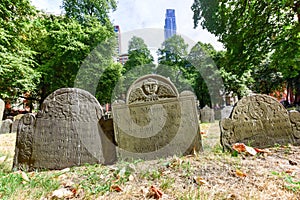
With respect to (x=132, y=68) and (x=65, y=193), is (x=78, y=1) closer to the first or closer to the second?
(x=132, y=68)

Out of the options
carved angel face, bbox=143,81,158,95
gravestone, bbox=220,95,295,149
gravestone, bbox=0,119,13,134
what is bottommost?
gravestone, bbox=0,119,13,134

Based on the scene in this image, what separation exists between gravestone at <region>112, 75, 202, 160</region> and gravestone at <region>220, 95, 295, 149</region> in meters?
0.65

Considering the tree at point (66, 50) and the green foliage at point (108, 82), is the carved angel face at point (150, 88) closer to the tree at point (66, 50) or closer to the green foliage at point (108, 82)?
the tree at point (66, 50)

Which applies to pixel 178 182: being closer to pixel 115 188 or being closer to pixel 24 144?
pixel 115 188

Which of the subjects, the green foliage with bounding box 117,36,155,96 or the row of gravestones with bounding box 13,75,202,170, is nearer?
the row of gravestones with bounding box 13,75,202,170

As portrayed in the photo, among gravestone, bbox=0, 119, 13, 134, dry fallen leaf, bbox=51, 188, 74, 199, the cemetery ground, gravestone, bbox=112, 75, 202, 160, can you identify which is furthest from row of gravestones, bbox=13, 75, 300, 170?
gravestone, bbox=0, 119, 13, 134

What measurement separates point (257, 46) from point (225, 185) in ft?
26.5

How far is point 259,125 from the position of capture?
3463 mm

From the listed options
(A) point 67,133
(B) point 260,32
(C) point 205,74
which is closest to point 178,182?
→ (A) point 67,133

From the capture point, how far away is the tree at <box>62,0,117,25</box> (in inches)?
662

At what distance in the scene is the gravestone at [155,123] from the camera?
3.36m

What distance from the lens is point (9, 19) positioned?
898cm

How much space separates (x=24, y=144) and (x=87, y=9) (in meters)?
17.6

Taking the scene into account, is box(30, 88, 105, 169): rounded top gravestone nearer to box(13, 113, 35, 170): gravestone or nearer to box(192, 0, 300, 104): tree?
box(13, 113, 35, 170): gravestone
